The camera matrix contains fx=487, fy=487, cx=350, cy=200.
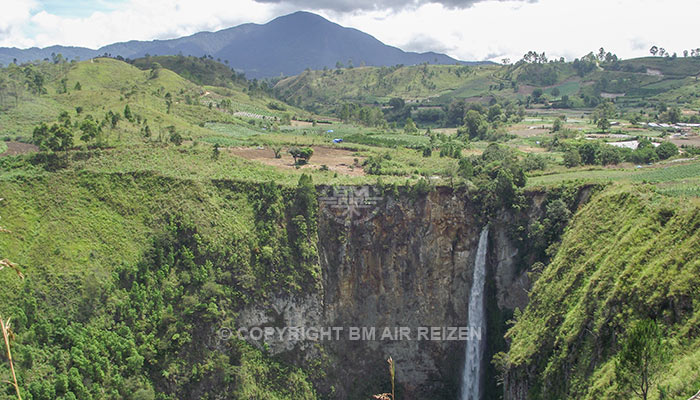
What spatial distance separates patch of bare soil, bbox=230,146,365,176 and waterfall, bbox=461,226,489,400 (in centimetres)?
1634

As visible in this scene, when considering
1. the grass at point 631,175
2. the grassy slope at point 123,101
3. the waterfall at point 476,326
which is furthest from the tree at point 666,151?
the grassy slope at point 123,101

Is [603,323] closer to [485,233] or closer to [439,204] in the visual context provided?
[485,233]

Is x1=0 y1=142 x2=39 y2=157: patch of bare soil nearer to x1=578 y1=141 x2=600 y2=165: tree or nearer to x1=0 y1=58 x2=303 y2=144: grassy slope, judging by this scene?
x1=0 y1=58 x2=303 y2=144: grassy slope

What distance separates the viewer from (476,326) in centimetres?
4562

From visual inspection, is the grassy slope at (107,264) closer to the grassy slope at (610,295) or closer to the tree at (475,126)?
the grassy slope at (610,295)

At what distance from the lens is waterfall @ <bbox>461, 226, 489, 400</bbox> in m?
44.5

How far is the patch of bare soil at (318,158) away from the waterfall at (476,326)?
16336 millimetres

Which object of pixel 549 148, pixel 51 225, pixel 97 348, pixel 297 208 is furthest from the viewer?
pixel 549 148

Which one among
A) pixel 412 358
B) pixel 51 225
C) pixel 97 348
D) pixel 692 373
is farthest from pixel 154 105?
pixel 692 373

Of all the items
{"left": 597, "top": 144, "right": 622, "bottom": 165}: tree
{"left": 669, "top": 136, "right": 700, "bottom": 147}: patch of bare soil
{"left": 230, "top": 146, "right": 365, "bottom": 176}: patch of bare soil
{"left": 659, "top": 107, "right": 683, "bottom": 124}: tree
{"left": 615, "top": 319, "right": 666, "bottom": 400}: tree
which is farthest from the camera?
{"left": 659, "top": 107, "right": 683, "bottom": 124}: tree

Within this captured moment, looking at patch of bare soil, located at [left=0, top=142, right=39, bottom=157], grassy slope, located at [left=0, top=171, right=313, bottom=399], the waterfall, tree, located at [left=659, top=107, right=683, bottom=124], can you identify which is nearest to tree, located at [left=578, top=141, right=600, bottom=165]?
the waterfall

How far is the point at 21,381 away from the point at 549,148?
65386 millimetres

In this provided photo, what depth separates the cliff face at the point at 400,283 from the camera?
47000mm

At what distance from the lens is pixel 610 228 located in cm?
3394
